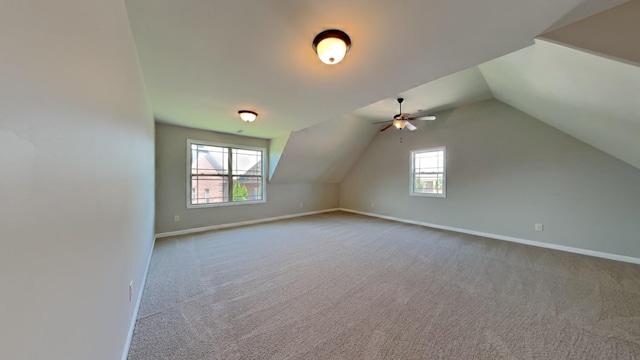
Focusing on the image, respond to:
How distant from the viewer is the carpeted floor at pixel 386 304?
1.58 metres

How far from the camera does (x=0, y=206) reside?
0.45m

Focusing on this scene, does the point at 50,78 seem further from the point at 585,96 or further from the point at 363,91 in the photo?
the point at 585,96

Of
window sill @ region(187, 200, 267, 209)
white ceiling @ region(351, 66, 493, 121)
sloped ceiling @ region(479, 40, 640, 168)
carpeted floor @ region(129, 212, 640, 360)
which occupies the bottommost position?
carpeted floor @ region(129, 212, 640, 360)

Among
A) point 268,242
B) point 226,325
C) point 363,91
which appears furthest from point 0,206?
point 268,242

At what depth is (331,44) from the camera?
1588mm

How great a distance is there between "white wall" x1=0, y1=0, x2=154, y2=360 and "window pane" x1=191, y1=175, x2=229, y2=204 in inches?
146

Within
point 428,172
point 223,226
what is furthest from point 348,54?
point 223,226

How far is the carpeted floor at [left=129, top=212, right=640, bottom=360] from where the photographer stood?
1579mm

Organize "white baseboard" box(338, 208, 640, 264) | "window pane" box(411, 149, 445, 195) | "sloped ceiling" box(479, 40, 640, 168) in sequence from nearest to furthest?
"sloped ceiling" box(479, 40, 640, 168) → "white baseboard" box(338, 208, 640, 264) → "window pane" box(411, 149, 445, 195)

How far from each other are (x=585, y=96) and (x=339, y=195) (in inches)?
234

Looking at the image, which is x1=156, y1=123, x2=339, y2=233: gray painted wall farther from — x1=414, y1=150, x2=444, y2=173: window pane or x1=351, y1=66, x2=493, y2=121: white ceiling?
x1=414, y1=150, x2=444, y2=173: window pane

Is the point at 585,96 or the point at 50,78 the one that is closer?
the point at 50,78

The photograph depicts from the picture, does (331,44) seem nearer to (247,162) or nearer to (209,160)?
(209,160)

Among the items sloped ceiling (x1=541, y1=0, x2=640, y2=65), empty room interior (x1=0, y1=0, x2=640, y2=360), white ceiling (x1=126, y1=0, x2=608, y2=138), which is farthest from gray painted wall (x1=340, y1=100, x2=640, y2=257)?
white ceiling (x1=126, y1=0, x2=608, y2=138)
